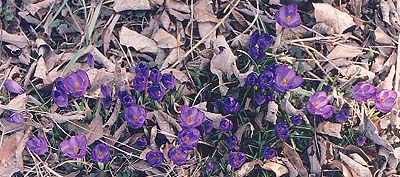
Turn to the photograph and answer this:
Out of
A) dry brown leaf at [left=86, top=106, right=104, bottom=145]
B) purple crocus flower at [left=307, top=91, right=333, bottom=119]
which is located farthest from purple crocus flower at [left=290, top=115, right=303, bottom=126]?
dry brown leaf at [left=86, top=106, right=104, bottom=145]

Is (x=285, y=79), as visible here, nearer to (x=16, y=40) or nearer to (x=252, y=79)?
(x=252, y=79)

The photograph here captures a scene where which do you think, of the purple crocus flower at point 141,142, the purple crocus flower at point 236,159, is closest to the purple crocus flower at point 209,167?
the purple crocus flower at point 236,159

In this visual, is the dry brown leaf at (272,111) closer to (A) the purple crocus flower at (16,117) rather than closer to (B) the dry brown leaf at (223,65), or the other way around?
(B) the dry brown leaf at (223,65)

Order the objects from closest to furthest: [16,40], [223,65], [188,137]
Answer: [188,137] < [223,65] < [16,40]

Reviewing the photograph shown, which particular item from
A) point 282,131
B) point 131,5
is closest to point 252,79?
point 282,131

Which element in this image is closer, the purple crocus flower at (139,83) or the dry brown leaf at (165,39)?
the purple crocus flower at (139,83)

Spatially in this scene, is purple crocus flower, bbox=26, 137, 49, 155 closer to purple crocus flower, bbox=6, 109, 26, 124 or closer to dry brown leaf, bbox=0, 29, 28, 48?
purple crocus flower, bbox=6, 109, 26, 124
